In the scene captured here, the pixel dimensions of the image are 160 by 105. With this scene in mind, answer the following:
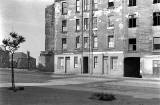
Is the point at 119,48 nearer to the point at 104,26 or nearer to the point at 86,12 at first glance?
the point at 104,26

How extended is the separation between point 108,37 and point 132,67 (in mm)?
6334

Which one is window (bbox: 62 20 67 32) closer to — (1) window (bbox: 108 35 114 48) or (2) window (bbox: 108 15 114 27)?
(2) window (bbox: 108 15 114 27)

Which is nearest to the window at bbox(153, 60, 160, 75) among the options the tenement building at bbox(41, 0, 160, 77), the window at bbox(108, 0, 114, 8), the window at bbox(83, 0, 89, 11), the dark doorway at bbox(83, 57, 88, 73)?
the tenement building at bbox(41, 0, 160, 77)

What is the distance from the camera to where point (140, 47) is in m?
42.1

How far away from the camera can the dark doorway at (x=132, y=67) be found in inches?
1746

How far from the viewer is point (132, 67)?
148ft

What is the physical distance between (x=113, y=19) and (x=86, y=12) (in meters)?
5.99

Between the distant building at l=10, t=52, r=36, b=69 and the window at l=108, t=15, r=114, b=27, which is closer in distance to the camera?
the window at l=108, t=15, r=114, b=27

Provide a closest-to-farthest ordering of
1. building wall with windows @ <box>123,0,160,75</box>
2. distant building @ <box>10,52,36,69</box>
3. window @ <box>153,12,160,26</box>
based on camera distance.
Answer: window @ <box>153,12,160,26</box> → building wall with windows @ <box>123,0,160,75</box> → distant building @ <box>10,52,36,69</box>

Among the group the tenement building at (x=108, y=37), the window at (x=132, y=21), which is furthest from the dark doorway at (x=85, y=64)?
the window at (x=132, y=21)

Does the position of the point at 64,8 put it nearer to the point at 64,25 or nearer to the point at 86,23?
the point at 64,25

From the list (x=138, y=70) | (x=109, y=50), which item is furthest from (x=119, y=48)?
(x=138, y=70)

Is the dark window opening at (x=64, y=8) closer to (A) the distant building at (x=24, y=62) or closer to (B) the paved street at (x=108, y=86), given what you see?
(B) the paved street at (x=108, y=86)

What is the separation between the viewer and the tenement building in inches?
1628
